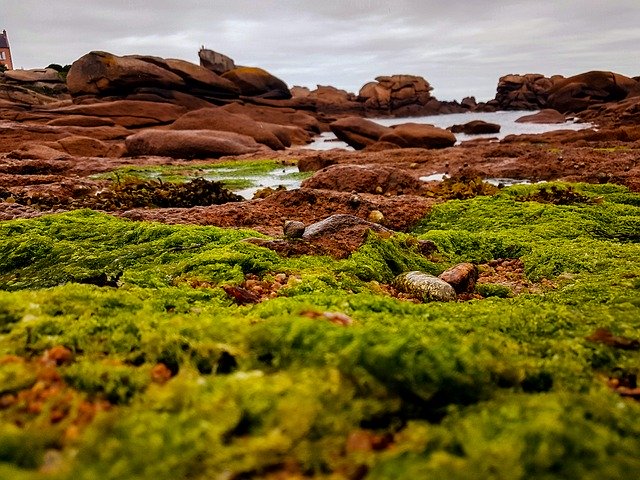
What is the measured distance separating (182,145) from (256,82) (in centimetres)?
2915

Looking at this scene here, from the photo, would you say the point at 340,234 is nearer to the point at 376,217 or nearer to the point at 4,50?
the point at 376,217

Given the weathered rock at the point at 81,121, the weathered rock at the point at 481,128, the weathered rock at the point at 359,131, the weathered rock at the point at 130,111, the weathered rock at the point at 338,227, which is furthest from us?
the weathered rock at the point at 481,128

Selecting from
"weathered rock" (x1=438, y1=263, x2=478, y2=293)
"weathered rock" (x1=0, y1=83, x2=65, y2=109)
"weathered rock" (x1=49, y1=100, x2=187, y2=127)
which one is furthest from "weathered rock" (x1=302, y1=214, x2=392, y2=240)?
"weathered rock" (x1=0, y1=83, x2=65, y2=109)

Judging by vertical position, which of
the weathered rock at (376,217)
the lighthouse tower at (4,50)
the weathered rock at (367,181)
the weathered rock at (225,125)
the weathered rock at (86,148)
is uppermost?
the lighthouse tower at (4,50)

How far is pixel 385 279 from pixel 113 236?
2.98 m

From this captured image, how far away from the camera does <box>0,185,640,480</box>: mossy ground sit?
1213 millimetres

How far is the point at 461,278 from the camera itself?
3.92 m

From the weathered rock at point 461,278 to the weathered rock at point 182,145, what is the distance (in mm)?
19470

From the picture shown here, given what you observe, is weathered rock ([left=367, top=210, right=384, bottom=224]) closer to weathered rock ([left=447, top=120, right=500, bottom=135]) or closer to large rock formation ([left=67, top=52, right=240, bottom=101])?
large rock formation ([left=67, top=52, right=240, bottom=101])

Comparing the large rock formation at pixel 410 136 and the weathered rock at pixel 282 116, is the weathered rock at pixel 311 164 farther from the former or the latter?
the weathered rock at pixel 282 116

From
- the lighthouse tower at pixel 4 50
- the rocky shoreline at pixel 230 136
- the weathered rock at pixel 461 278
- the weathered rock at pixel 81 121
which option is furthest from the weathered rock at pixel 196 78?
the lighthouse tower at pixel 4 50

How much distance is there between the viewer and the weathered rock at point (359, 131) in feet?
96.4

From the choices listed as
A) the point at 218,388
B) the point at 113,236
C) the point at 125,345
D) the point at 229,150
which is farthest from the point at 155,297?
the point at 229,150

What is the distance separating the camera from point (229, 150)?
73.7ft
